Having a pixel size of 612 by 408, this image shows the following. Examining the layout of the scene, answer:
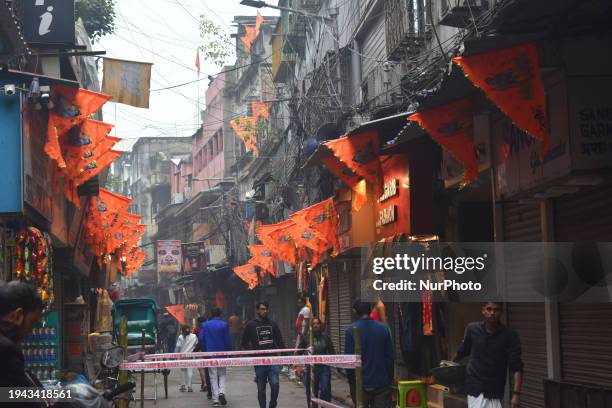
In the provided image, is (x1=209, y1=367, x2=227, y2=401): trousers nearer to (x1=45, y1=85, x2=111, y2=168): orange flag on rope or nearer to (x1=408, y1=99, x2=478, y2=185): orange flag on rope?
(x1=45, y1=85, x2=111, y2=168): orange flag on rope

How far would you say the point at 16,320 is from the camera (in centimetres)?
505

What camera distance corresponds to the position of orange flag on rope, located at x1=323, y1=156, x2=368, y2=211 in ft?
58.6

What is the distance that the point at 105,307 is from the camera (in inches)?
1031

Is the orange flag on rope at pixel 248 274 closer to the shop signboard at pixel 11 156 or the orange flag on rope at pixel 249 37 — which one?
the orange flag on rope at pixel 249 37

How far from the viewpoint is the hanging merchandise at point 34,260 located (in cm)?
1216

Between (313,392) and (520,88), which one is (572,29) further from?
(313,392)

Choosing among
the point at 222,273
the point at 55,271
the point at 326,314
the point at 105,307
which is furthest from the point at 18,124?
the point at 222,273

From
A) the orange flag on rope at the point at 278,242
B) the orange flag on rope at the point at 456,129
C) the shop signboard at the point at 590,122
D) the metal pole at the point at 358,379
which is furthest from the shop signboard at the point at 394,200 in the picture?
the orange flag on rope at the point at 278,242

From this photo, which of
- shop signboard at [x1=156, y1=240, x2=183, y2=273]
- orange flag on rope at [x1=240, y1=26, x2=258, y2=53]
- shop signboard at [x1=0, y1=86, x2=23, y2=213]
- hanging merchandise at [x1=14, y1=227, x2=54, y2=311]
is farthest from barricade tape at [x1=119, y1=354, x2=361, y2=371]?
shop signboard at [x1=156, y1=240, x2=183, y2=273]

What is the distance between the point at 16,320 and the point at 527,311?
894 cm

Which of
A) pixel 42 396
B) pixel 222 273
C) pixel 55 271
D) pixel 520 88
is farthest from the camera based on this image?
pixel 222 273

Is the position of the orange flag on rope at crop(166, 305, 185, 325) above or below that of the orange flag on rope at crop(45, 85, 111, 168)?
below

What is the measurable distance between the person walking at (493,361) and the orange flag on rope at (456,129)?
328cm

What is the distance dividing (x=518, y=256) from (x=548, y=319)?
1.50 meters
